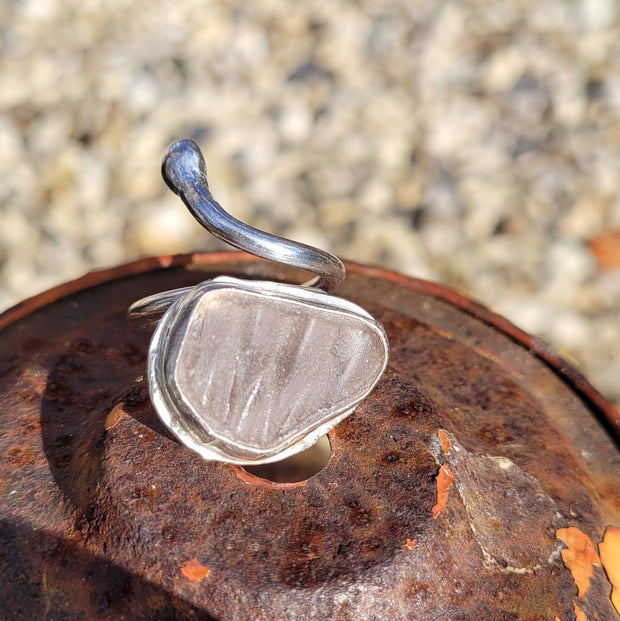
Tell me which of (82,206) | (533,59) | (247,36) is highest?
(533,59)

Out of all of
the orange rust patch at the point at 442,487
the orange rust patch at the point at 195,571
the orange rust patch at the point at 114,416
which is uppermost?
the orange rust patch at the point at 442,487

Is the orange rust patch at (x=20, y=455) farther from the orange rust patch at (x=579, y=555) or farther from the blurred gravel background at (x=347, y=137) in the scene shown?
the blurred gravel background at (x=347, y=137)

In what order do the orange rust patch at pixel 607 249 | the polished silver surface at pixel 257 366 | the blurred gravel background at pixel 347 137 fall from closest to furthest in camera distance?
the polished silver surface at pixel 257 366
the blurred gravel background at pixel 347 137
the orange rust patch at pixel 607 249

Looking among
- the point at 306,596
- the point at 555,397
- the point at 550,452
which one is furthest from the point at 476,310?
the point at 306,596

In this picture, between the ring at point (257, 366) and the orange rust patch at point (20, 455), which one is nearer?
the ring at point (257, 366)

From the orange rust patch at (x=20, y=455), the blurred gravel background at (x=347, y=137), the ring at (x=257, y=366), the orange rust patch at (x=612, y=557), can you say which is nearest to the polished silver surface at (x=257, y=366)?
the ring at (x=257, y=366)

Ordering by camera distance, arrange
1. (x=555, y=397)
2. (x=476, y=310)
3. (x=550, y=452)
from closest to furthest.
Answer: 1. (x=550, y=452)
2. (x=555, y=397)
3. (x=476, y=310)

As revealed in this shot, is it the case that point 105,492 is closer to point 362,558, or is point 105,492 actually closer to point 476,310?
point 362,558

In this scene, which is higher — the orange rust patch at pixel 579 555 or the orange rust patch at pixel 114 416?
the orange rust patch at pixel 114 416
